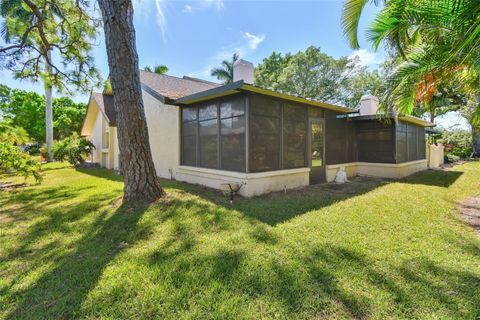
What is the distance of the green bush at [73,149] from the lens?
15.7 m

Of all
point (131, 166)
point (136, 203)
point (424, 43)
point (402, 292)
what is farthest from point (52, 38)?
point (402, 292)

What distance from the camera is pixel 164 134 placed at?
388 inches

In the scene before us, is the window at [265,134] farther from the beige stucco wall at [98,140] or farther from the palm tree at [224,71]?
the palm tree at [224,71]

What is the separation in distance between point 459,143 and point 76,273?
94.7 feet

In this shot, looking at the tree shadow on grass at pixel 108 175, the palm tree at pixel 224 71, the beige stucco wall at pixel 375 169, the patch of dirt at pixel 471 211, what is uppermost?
the palm tree at pixel 224 71

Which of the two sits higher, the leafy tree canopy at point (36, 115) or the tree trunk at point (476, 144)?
the leafy tree canopy at point (36, 115)

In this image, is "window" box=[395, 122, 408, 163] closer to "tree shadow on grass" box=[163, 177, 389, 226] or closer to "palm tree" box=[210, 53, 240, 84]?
"tree shadow on grass" box=[163, 177, 389, 226]

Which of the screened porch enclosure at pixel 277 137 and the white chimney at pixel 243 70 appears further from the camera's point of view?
the white chimney at pixel 243 70

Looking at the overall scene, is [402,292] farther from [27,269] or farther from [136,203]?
[136,203]

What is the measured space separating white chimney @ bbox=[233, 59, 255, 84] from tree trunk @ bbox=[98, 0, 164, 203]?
130 inches

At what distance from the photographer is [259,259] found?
3.11m

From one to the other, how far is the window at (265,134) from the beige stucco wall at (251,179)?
266 mm

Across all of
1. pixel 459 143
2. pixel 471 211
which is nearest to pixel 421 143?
pixel 471 211

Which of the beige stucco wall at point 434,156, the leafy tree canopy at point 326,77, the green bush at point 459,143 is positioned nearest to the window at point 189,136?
the beige stucco wall at point 434,156
